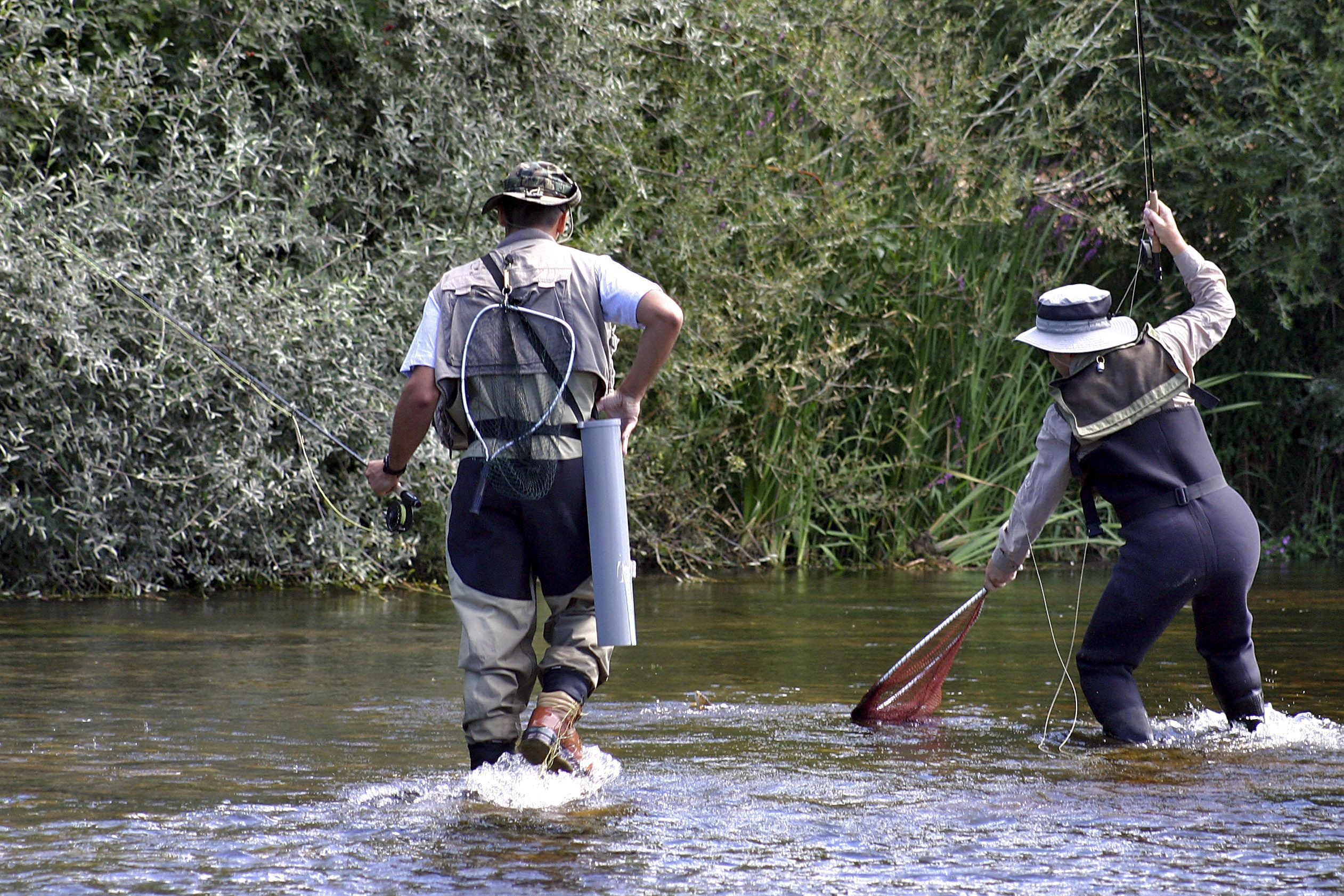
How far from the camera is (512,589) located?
4832 millimetres

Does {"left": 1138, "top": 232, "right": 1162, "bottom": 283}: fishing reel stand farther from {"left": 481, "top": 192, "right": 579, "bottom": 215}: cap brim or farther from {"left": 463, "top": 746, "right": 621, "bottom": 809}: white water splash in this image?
{"left": 463, "top": 746, "right": 621, "bottom": 809}: white water splash

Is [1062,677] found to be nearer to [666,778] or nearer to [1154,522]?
[1154,522]

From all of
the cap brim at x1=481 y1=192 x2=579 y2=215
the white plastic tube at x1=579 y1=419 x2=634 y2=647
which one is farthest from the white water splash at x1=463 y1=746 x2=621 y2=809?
the cap brim at x1=481 y1=192 x2=579 y2=215

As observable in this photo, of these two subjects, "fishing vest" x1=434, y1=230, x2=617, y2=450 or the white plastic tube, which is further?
"fishing vest" x1=434, y1=230, x2=617, y2=450

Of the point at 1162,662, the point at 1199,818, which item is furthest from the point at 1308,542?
the point at 1199,818

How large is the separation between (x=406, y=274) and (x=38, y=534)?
246 cm

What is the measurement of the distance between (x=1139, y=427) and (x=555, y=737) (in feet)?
6.70

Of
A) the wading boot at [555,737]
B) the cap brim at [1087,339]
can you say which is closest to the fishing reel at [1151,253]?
the cap brim at [1087,339]

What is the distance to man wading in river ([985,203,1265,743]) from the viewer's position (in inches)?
210

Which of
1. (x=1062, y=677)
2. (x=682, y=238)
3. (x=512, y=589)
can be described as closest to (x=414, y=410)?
(x=512, y=589)

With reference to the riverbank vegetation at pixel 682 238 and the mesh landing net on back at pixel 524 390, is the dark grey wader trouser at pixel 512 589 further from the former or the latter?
the riverbank vegetation at pixel 682 238

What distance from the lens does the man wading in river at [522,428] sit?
4.77 meters

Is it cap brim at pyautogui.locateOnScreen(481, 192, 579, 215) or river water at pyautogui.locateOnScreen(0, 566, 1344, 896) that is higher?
cap brim at pyautogui.locateOnScreen(481, 192, 579, 215)

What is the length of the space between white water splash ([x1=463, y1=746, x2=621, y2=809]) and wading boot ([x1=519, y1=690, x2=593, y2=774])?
3 cm
